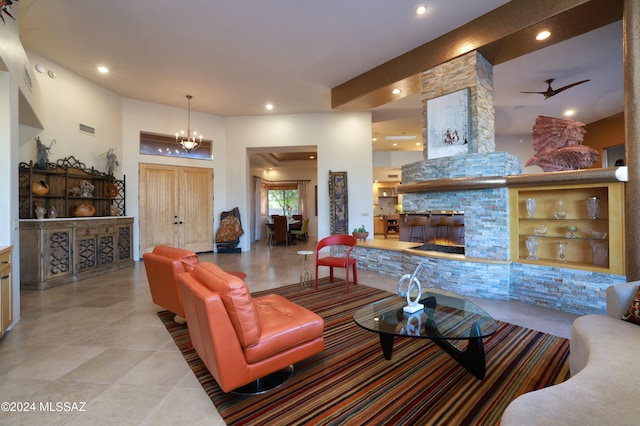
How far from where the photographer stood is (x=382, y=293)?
4.21 m

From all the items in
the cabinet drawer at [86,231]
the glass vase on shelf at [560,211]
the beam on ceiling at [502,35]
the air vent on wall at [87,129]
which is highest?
the beam on ceiling at [502,35]

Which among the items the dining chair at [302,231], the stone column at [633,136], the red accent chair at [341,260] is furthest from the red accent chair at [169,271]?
the dining chair at [302,231]

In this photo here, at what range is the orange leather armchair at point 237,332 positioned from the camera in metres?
1.72

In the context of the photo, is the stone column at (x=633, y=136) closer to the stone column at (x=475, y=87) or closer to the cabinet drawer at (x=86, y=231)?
the stone column at (x=475, y=87)

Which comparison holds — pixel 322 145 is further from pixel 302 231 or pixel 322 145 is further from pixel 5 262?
pixel 5 262

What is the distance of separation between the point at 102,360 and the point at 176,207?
5.66 meters

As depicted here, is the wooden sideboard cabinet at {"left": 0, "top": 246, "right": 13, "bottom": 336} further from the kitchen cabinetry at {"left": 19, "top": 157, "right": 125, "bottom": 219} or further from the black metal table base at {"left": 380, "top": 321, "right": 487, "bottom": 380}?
the black metal table base at {"left": 380, "top": 321, "right": 487, "bottom": 380}

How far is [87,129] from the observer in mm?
5848

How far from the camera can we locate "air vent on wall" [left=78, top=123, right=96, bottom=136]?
5.70m

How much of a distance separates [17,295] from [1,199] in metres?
1.07

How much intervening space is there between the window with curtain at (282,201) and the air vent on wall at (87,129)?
716 cm

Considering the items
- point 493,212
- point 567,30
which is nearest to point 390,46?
point 567,30

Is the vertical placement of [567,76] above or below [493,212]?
above

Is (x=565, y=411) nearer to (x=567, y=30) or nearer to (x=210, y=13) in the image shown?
(x=567, y=30)
